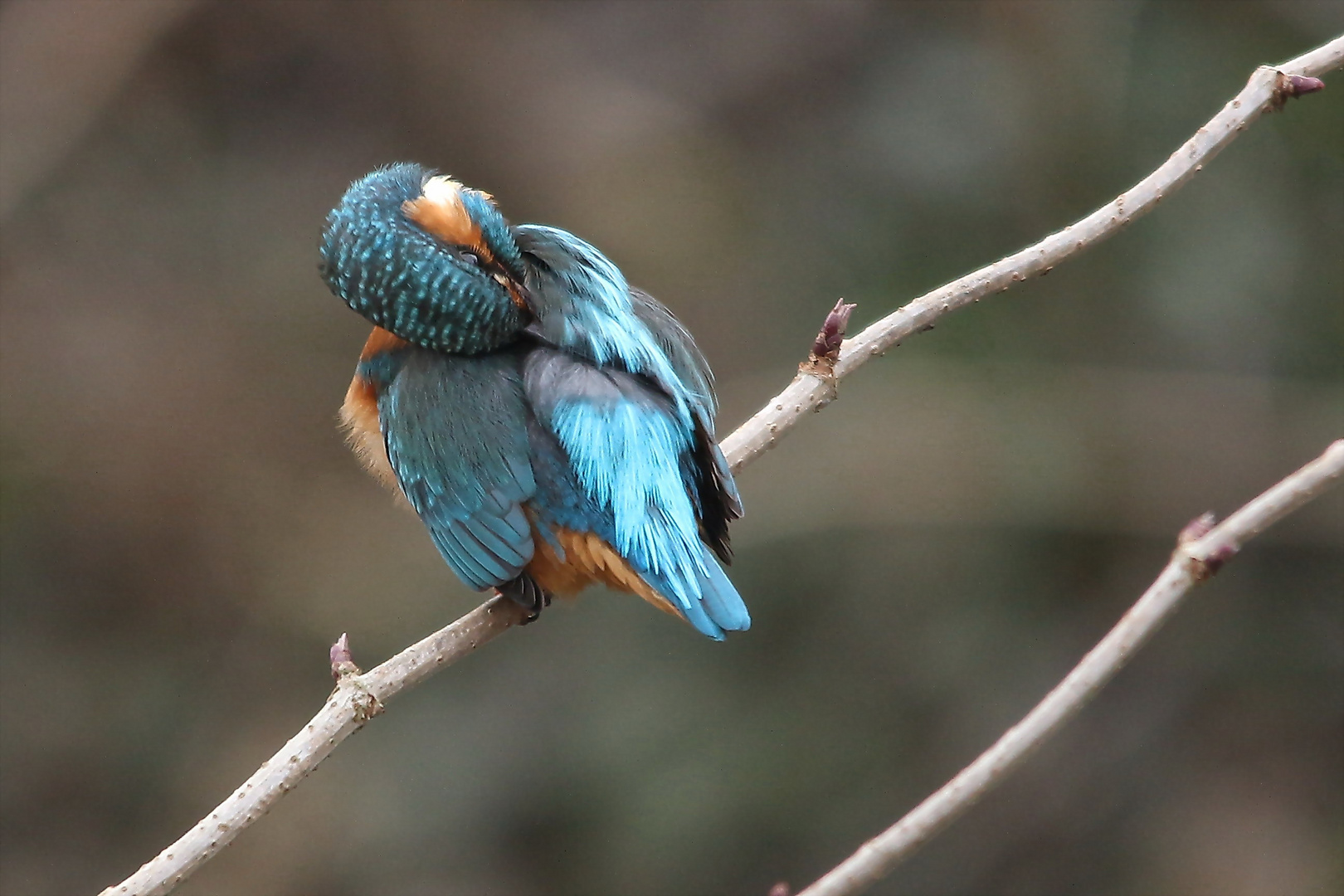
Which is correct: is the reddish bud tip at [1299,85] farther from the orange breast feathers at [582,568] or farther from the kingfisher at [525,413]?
the orange breast feathers at [582,568]

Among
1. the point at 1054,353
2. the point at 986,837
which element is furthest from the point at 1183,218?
the point at 986,837

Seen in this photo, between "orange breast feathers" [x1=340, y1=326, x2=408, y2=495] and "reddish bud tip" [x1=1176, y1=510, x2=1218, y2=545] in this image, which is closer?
"reddish bud tip" [x1=1176, y1=510, x2=1218, y2=545]

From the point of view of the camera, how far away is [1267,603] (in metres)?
4.82

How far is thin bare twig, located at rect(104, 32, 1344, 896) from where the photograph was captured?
1820mm

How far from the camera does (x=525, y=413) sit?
2.37 meters

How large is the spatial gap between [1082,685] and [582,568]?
1.02 meters

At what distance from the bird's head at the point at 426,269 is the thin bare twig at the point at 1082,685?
47.7 inches

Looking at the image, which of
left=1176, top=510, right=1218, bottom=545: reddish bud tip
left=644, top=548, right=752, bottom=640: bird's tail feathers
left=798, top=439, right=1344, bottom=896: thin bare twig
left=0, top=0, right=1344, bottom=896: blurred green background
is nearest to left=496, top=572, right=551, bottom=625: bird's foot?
left=644, top=548, right=752, bottom=640: bird's tail feathers

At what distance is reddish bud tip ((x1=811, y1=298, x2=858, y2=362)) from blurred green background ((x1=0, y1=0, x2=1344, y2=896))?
2.30 metres

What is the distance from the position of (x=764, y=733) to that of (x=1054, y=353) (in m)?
1.69

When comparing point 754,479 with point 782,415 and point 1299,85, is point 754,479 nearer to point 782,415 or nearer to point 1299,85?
point 782,415

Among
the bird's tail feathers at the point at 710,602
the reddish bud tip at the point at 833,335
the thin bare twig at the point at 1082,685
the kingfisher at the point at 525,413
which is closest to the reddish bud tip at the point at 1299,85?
the reddish bud tip at the point at 833,335

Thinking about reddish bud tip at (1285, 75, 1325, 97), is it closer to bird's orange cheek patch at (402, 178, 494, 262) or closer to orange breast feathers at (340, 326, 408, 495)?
bird's orange cheek patch at (402, 178, 494, 262)

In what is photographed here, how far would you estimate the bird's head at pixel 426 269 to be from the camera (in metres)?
2.36
